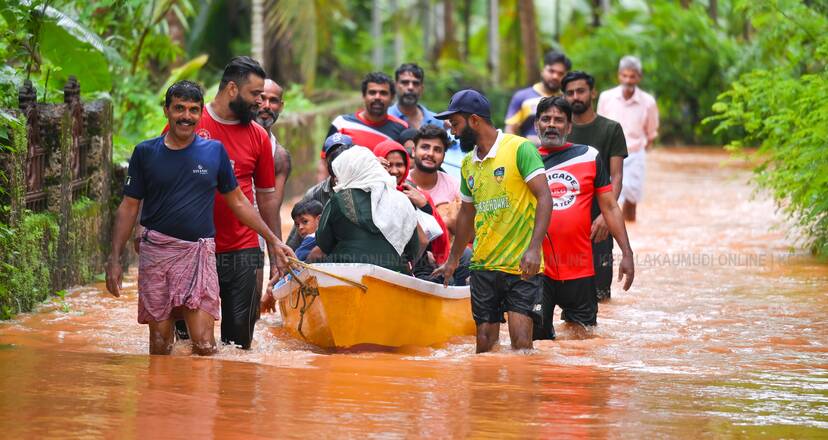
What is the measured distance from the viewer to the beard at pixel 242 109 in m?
8.43

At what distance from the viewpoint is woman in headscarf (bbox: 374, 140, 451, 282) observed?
32.7 ft

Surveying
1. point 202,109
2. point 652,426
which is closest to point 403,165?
point 202,109

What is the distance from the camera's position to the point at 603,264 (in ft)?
36.2

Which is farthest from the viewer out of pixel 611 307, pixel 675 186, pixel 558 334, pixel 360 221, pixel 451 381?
pixel 675 186

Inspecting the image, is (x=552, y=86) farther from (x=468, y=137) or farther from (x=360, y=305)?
(x=360, y=305)

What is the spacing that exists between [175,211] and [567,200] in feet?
9.72

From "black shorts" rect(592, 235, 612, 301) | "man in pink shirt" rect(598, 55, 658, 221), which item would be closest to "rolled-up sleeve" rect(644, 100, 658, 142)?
"man in pink shirt" rect(598, 55, 658, 221)

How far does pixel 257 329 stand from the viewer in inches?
404

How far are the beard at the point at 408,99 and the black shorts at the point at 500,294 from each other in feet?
14.0

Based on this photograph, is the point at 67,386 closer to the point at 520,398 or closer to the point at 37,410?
the point at 37,410

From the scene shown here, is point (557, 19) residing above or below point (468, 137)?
above

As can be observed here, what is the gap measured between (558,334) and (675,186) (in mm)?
15393

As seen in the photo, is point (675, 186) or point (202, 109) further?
point (675, 186)

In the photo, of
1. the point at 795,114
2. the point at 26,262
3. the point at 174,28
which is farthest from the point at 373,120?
the point at 174,28
